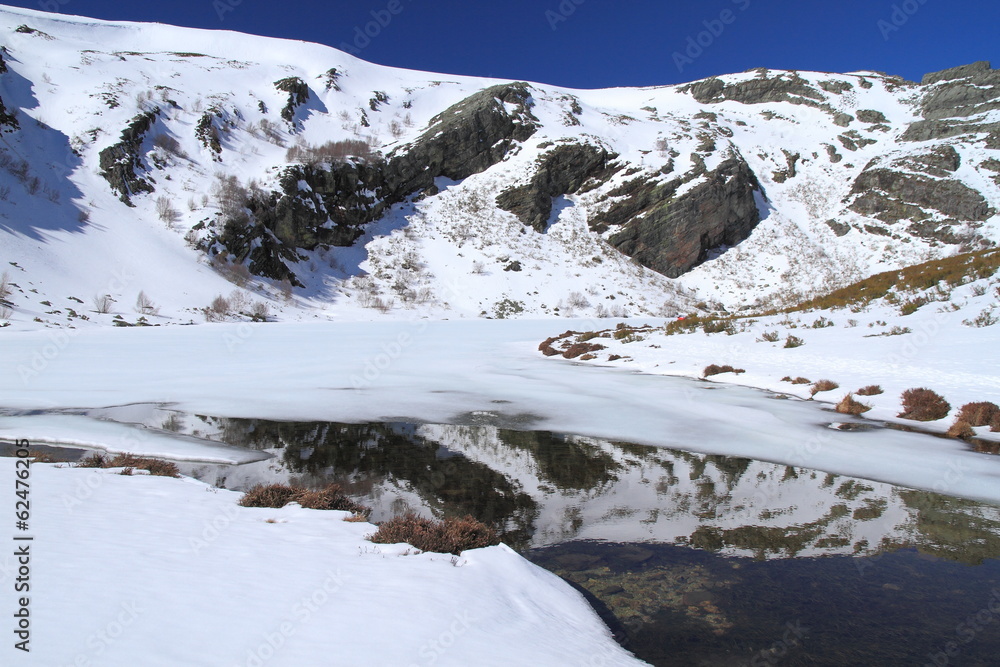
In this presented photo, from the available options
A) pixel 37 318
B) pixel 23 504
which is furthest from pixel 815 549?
pixel 37 318

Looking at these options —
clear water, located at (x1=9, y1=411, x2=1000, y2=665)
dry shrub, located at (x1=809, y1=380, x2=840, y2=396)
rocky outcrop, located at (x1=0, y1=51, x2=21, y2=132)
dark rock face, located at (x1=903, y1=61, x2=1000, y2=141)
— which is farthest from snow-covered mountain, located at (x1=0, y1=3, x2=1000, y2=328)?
dry shrub, located at (x1=809, y1=380, x2=840, y2=396)

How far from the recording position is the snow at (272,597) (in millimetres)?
3027

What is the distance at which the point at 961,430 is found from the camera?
9344 mm

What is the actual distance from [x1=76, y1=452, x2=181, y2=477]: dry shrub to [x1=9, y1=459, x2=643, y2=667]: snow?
1667mm

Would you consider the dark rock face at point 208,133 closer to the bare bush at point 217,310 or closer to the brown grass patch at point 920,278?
the bare bush at point 217,310

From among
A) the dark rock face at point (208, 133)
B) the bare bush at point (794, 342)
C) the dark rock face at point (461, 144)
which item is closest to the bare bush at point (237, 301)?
the dark rock face at point (208, 133)

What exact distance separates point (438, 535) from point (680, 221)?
2681 inches

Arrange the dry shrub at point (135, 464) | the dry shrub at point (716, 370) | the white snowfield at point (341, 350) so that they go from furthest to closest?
the dry shrub at point (716, 370) < the dry shrub at point (135, 464) < the white snowfield at point (341, 350)

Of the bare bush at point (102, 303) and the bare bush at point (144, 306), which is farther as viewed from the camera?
the bare bush at point (144, 306)

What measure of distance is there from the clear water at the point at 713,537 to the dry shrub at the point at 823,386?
20.6 feet

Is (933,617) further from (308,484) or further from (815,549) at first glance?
(308,484)

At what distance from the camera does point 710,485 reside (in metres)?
7.17

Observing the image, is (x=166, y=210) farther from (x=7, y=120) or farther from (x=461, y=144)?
(x=461, y=144)

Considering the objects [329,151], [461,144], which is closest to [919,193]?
[461,144]
